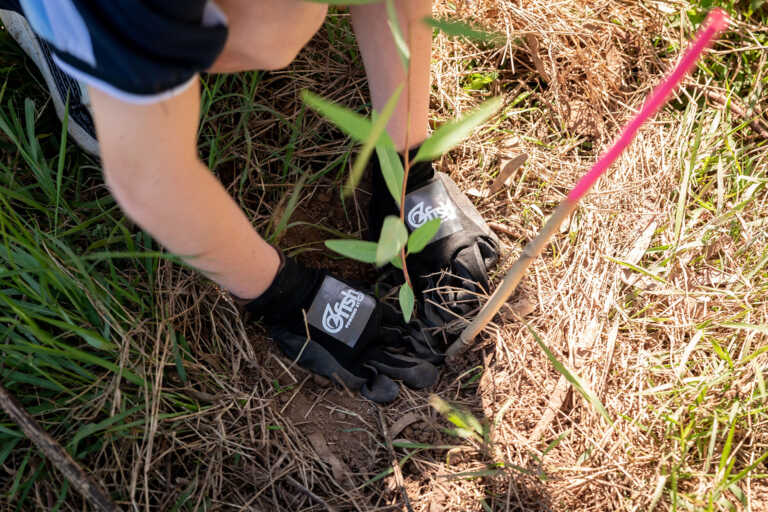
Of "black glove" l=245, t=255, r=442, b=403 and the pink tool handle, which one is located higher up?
the pink tool handle

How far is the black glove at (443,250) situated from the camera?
1188 millimetres

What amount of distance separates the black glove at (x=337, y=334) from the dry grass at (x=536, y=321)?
0.14 ft

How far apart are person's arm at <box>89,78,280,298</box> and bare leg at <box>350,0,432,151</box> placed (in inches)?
15.5

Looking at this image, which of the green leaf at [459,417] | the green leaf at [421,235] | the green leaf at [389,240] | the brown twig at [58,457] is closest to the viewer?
the green leaf at [389,240]

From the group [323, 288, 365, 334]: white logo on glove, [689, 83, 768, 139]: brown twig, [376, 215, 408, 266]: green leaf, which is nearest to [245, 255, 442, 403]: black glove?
[323, 288, 365, 334]: white logo on glove

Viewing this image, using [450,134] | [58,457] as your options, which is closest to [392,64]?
[450,134]

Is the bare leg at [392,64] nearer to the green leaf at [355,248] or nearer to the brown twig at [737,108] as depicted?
the green leaf at [355,248]

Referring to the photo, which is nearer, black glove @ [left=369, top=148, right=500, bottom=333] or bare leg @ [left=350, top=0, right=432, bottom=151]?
bare leg @ [left=350, top=0, right=432, bottom=151]

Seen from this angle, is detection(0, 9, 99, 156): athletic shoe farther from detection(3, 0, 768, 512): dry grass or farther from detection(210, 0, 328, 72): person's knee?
detection(210, 0, 328, 72): person's knee

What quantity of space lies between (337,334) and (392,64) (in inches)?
21.9

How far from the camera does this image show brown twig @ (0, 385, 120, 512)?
87cm

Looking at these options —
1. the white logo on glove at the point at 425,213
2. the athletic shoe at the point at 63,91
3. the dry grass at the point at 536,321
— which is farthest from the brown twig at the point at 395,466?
the athletic shoe at the point at 63,91

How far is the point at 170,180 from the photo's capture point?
0.74 m

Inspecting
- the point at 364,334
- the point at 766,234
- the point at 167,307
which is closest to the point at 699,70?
the point at 766,234
